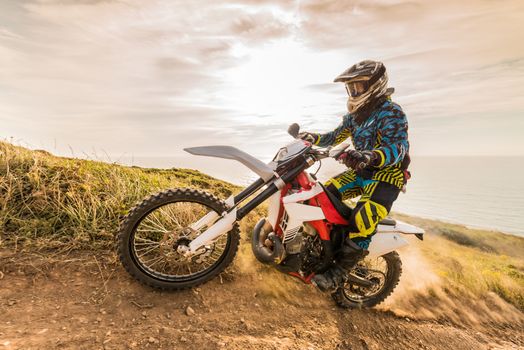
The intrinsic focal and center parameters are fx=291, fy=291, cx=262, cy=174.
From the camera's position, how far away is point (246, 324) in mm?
3471

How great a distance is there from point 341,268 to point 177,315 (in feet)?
7.10

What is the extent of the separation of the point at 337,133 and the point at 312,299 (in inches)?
104

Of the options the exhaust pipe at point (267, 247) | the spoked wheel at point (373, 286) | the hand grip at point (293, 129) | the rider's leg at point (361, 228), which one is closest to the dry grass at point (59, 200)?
the exhaust pipe at point (267, 247)

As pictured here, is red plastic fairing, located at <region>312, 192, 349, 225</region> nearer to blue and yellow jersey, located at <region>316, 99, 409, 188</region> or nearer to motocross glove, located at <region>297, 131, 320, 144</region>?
blue and yellow jersey, located at <region>316, 99, 409, 188</region>

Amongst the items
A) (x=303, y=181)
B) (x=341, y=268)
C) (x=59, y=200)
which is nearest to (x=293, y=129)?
(x=303, y=181)

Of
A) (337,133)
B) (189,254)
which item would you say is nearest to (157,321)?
(189,254)

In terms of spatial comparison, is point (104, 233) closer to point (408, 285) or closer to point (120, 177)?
point (120, 177)

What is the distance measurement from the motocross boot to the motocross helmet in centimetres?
194

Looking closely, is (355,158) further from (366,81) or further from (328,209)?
(366,81)

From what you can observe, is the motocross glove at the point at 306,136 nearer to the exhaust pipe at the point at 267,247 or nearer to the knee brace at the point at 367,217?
the knee brace at the point at 367,217

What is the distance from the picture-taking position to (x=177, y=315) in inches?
129

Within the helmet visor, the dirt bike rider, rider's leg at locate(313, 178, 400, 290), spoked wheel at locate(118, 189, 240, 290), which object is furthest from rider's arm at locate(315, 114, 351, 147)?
spoked wheel at locate(118, 189, 240, 290)

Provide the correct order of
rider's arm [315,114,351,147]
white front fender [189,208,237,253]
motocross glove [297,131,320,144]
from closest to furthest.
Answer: white front fender [189,208,237,253] < motocross glove [297,131,320,144] < rider's arm [315,114,351,147]

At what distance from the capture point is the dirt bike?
10.9 feet
